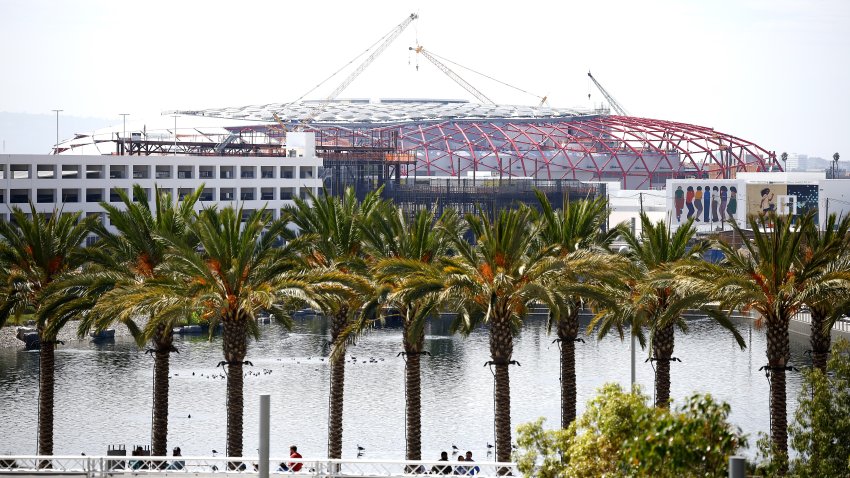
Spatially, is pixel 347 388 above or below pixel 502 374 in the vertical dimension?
below

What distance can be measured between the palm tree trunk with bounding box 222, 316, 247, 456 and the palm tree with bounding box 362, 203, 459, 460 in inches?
146

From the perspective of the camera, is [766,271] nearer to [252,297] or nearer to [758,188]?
[252,297]

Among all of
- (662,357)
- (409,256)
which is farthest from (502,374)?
(662,357)

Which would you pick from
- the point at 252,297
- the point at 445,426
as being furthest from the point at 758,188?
the point at 252,297

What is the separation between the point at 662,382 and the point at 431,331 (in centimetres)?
5071

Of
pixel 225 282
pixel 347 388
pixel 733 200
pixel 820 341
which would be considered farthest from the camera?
pixel 733 200

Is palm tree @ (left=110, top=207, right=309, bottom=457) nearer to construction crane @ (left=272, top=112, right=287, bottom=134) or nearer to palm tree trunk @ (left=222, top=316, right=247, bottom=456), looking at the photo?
palm tree trunk @ (left=222, top=316, right=247, bottom=456)

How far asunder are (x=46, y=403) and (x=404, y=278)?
43.8 ft

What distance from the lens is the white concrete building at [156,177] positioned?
113062mm

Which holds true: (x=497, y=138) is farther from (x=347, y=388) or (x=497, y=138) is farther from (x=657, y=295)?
(x=657, y=295)

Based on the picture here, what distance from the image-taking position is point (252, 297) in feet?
120

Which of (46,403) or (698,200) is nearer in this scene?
(46,403)

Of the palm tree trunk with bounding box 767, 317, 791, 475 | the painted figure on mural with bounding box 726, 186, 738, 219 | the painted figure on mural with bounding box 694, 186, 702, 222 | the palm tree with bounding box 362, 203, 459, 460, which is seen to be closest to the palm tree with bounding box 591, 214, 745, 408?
the palm tree trunk with bounding box 767, 317, 791, 475

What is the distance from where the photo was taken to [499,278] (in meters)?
35.5
